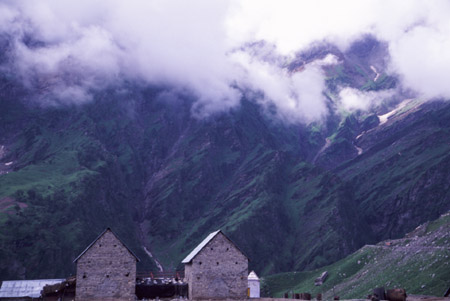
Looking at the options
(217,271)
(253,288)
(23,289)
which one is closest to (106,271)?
(217,271)

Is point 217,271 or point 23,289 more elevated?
point 217,271

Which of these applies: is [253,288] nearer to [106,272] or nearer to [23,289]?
[106,272]

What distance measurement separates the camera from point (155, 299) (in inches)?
3268

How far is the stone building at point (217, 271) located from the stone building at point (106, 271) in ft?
32.2

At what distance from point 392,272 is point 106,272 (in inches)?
2965

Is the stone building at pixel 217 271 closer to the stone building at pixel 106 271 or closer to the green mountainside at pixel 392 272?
the stone building at pixel 106 271

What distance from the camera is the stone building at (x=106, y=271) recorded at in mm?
83000

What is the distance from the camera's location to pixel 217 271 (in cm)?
8700

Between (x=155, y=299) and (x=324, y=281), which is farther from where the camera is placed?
(x=324, y=281)

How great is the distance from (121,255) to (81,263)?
6.25 meters

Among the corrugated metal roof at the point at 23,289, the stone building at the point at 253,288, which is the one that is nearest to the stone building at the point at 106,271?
the corrugated metal roof at the point at 23,289

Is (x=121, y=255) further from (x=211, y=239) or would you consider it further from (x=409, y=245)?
(x=409, y=245)

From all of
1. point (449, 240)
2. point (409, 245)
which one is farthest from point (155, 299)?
point (409, 245)

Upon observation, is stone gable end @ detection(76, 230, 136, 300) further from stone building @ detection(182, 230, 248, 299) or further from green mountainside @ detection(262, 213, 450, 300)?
green mountainside @ detection(262, 213, 450, 300)
